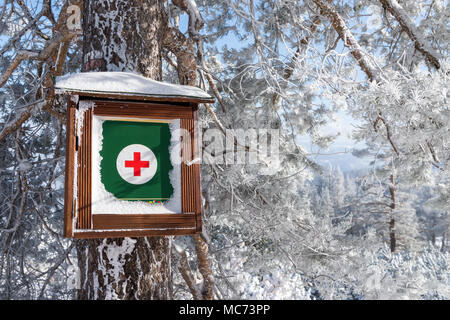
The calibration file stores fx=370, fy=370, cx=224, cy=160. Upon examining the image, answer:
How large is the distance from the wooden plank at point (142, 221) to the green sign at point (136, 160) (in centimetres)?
8

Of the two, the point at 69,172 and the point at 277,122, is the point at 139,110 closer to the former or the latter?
the point at 69,172

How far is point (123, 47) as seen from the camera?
1997 millimetres

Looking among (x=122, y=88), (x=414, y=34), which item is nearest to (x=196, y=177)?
(x=122, y=88)

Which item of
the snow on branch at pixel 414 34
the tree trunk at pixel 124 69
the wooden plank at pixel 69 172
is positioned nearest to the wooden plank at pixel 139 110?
the wooden plank at pixel 69 172

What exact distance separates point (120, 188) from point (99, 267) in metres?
0.48

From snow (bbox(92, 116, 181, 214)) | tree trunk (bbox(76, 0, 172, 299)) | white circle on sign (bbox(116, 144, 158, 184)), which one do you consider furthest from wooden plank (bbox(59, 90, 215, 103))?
tree trunk (bbox(76, 0, 172, 299))

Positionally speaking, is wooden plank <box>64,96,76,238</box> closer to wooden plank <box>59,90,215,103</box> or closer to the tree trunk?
wooden plank <box>59,90,215,103</box>

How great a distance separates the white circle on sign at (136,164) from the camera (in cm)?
163

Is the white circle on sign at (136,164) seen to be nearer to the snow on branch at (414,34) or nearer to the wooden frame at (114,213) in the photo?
Result: the wooden frame at (114,213)

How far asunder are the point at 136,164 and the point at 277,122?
10.0 ft
